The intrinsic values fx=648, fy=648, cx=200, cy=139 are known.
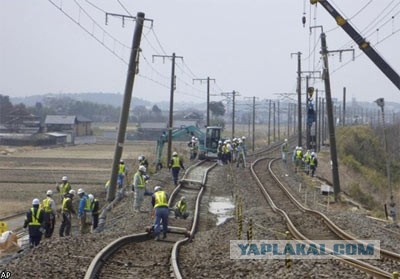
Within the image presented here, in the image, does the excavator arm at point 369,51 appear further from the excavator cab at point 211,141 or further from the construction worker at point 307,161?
the excavator cab at point 211,141

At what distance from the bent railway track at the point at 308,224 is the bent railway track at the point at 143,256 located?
124 inches

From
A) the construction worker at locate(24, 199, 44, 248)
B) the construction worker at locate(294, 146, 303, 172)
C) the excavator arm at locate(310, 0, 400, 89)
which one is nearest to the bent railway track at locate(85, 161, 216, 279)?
the construction worker at locate(24, 199, 44, 248)

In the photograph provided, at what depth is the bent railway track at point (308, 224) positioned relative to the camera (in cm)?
1244

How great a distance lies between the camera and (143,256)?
14672mm

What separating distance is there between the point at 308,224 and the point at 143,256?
6631 mm

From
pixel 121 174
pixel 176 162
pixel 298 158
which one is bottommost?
pixel 121 174

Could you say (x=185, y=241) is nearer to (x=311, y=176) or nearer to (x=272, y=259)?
(x=272, y=259)

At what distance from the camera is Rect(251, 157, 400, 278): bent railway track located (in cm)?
1244

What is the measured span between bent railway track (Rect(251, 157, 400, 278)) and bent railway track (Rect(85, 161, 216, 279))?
314 centimetres

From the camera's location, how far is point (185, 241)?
1697 centimetres

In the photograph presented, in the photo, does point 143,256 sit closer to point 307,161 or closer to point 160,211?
point 160,211

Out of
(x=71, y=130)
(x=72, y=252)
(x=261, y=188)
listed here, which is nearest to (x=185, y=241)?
(x=72, y=252)

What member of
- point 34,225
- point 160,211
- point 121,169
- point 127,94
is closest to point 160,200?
point 160,211

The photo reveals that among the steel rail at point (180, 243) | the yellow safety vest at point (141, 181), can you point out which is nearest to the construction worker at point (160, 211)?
the steel rail at point (180, 243)
